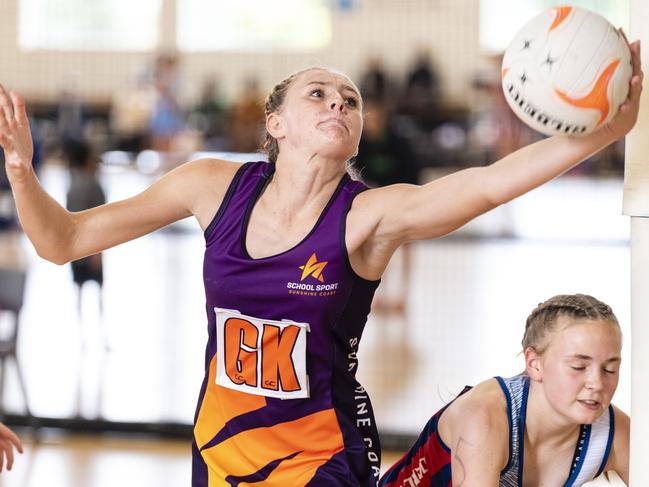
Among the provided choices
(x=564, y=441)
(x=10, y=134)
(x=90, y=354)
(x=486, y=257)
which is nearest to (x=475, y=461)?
A: (x=564, y=441)

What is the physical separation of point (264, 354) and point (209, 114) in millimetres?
15247

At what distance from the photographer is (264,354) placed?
7.33 feet

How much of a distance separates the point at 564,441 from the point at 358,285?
0.59 meters

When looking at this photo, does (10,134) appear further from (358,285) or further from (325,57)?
(325,57)

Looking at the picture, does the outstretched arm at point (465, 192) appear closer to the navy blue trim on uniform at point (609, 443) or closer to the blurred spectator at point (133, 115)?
the navy blue trim on uniform at point (609, 443)

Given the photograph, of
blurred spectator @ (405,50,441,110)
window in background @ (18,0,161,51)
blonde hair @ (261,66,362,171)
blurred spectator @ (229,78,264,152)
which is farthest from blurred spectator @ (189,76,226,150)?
blonde hair @ (261,66,362,171)

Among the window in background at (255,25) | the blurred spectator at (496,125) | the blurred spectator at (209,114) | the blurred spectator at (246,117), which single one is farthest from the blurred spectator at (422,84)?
the blurred spectator at (209,114)

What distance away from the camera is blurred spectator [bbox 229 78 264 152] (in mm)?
14406

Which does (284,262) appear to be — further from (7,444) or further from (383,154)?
(383,154)

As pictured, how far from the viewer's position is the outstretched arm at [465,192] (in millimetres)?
1790

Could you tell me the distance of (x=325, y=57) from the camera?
58.0 feet

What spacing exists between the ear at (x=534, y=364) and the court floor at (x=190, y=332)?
0.40 m

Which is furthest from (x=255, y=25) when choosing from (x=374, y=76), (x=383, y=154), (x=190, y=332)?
(x=190, y=332)

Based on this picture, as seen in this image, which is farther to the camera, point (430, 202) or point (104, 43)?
point (104, 43)
